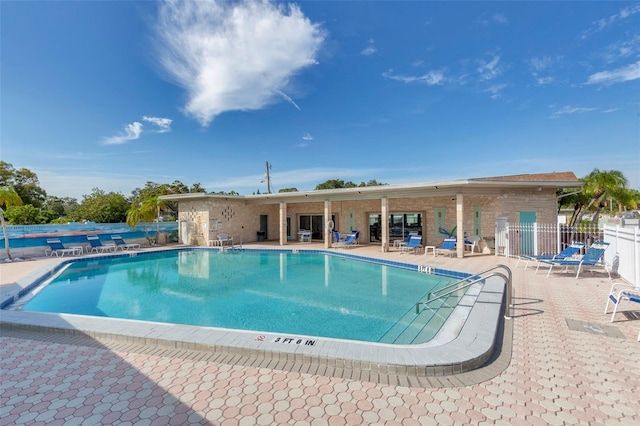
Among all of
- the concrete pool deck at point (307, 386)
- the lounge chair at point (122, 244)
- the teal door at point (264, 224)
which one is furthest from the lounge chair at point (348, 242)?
the concrete pool deck at point (307, 386)

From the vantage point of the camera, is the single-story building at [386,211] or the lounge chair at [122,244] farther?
the lounge chair at [122,244]

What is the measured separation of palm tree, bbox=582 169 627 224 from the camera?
19.8m

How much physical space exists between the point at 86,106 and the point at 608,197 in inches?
1313

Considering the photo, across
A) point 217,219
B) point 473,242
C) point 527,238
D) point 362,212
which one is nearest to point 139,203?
point 217,219

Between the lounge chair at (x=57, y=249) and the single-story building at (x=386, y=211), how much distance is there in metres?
5.53

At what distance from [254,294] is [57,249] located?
1362cm

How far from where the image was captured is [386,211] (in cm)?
1567

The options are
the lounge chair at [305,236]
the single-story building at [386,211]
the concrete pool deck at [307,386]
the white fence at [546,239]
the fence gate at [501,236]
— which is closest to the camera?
the concrete pool deck at [307,386]

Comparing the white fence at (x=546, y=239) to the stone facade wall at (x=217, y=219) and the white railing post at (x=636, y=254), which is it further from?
the stone facade wall at (x=217, y=219)

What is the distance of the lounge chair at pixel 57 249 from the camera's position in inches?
599

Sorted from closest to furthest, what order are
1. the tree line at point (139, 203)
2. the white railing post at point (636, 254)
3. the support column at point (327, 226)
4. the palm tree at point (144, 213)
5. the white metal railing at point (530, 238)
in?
1. the white railing post at point (636, 254)
2. the white metal railing at point (530, 238)
3. the support column at point (327, 226)
4. the palm tree at point (144, 213)
5. the tree line at point (139, 203)

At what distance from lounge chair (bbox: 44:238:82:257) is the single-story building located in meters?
5.53

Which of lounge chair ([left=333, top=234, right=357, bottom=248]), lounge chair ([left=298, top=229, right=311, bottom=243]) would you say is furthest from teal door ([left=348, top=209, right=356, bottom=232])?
lounge chair ([left=298, top=229, right=311, bottom=243])

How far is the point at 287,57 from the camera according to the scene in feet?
45.0
